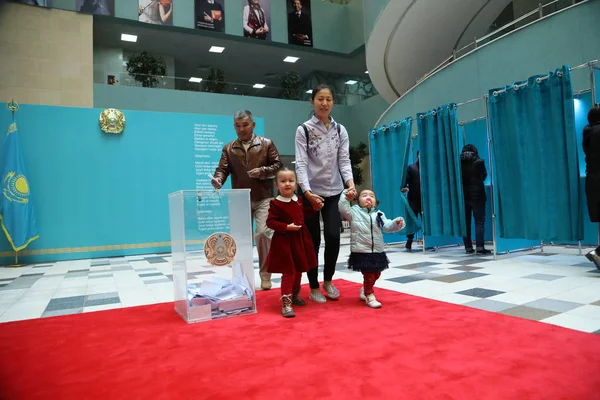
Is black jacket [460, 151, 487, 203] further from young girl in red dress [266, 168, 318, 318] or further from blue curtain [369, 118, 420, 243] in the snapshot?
young girl in red dress [266, 168, 318, 318]

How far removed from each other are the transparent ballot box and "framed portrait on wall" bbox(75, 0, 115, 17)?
10.4m

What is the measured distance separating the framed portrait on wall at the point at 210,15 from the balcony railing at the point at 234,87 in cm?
165

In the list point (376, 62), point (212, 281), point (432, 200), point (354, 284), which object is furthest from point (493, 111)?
point (376, 62)

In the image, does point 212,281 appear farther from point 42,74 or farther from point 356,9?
point 356,9

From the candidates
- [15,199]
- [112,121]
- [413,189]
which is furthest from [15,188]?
[413,189]

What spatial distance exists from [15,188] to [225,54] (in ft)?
31.5

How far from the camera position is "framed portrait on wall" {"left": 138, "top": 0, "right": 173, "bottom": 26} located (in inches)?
439

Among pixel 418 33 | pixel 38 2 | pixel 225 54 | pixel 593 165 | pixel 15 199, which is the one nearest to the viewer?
pixel 593 165

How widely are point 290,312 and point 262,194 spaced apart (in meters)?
1.29

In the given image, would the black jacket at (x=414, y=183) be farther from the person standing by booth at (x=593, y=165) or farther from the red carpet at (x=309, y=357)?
the red carpet at (x=309, y=357)

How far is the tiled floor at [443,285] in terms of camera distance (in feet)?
7.62

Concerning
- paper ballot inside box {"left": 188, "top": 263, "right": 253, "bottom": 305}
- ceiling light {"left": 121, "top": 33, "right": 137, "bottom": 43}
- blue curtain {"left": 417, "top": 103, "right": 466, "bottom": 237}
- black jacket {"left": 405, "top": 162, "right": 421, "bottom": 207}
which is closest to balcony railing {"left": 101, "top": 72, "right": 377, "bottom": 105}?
ceiling light {"left": 121, "top": 33, "right": 137, "bottom": 43}

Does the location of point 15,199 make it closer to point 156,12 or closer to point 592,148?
point 592,148

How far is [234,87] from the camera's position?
40.3ft
